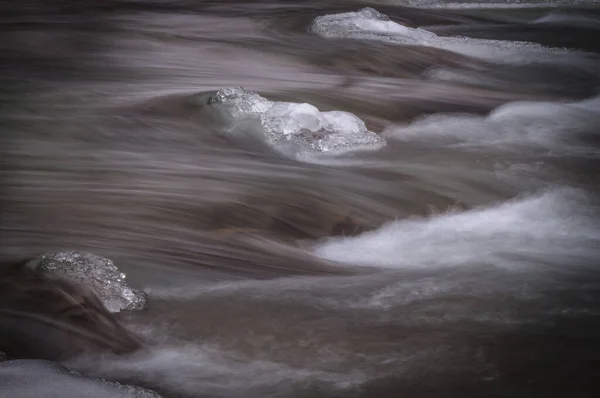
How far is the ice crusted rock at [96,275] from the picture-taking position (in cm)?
234

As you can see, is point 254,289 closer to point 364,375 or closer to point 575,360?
point 364,375

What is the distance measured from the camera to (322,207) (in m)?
3.34

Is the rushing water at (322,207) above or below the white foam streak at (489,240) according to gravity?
above

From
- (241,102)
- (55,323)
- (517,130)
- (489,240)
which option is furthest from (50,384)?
(517,130)

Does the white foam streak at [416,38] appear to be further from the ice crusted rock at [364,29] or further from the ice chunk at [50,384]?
the ice chunk at [50,384]

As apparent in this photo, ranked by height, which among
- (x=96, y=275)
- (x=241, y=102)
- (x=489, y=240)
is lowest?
(x=489, y=240)

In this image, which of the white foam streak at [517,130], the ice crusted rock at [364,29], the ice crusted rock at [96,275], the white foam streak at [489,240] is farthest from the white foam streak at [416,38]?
the ice crusted rock at [96,275]

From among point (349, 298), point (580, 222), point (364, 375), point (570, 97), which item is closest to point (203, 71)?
point (570, 97)

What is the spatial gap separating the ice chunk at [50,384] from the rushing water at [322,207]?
0.12 feet

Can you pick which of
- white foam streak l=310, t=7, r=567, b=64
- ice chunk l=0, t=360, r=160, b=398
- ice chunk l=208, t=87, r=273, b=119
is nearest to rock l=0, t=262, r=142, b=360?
ice chunk l=0, t=360, r=160, b=398

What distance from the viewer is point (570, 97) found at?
561 centimetres

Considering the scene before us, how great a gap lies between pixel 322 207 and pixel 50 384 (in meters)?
1.61

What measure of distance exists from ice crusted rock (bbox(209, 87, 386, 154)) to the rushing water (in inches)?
3.2

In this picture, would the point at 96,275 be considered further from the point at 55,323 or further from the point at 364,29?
the point at 364,29
